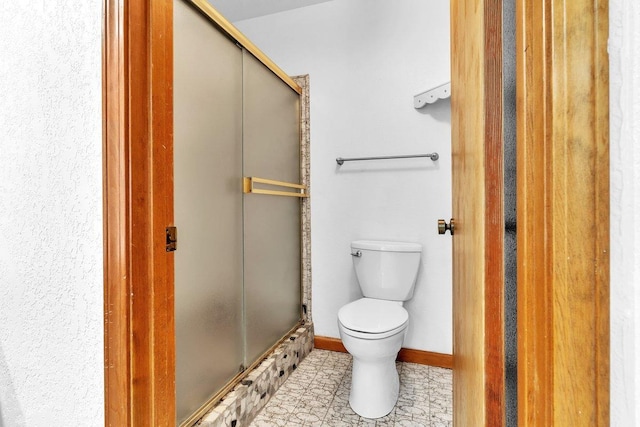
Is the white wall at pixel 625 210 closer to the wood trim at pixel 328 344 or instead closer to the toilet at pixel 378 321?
the toilet at pixel 378 321

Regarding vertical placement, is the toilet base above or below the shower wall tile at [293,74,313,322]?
below

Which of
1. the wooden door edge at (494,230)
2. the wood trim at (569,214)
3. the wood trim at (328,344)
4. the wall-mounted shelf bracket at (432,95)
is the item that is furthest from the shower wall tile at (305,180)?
the wood trim at (569,214)

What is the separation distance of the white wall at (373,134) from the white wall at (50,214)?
1514 mm

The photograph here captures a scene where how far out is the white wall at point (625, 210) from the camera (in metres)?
0.27

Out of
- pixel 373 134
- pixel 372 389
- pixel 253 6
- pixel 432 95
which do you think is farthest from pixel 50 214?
pixel 253 6

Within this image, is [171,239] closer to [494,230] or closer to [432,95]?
[494,230]

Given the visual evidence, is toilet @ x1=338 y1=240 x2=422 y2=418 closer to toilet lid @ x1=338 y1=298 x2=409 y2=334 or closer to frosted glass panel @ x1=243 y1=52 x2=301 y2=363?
toilet lid @ x1=338 y1=298 x2=409 y2=334

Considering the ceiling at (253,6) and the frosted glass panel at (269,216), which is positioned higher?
the ceiling at (253,6)

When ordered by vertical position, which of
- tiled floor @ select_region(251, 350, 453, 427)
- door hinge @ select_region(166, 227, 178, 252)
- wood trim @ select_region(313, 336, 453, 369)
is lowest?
tiled floor @ select_region(251, 350, 453, 427)

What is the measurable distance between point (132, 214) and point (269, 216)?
3.67 ft

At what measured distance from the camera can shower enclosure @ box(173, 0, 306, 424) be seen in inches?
45.5

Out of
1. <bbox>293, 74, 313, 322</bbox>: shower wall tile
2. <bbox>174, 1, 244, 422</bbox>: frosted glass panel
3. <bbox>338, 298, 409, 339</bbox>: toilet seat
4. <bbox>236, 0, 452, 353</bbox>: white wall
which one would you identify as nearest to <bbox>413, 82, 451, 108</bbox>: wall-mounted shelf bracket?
<bbox>236, 0, 452, 353</bbox>: white wall

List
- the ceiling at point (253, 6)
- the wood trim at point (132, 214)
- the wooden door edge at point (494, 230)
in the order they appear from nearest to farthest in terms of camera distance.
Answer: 1. the wooden door edge at point (494, 230)
2. the wood trim at point (132, 214)
3. the ceiling at point (253, 6)

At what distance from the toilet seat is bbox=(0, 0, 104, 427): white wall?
1.01 meters
